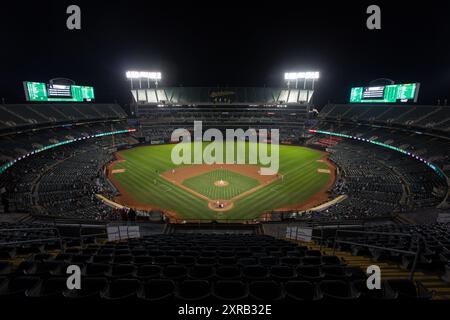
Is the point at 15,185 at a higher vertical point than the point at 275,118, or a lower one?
lower

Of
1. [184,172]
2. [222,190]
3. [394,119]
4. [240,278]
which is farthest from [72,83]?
[394,119]

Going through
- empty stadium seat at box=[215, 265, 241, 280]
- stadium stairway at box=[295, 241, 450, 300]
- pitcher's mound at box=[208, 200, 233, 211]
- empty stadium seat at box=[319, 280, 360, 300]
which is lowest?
pitcher's mound at box=[208, 200, 233, 211]

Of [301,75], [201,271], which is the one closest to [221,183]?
[201,271]

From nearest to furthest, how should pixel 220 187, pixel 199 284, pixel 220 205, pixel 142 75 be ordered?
pixel 199 284, pixel 220 205, pixel 220 187, pixel 142 75

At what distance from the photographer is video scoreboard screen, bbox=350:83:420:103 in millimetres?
49906

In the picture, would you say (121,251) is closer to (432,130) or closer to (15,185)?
(15,185)

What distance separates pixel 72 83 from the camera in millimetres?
60156

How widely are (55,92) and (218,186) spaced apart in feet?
155

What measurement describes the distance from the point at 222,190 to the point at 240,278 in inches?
1136

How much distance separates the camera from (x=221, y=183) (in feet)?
122

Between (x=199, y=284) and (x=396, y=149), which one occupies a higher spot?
(x=199, y=284)

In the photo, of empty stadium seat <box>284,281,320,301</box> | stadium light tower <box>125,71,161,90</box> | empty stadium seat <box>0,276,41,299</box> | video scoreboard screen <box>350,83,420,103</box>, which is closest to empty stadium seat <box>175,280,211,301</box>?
empty stadium seat <box>284,281,320,301</box>

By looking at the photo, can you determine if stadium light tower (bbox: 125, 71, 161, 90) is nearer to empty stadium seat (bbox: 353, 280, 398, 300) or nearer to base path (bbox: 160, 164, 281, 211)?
base path (bbox: 160, 164, 281, 211)

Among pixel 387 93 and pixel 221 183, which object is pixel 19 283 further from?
pixel 387 93
